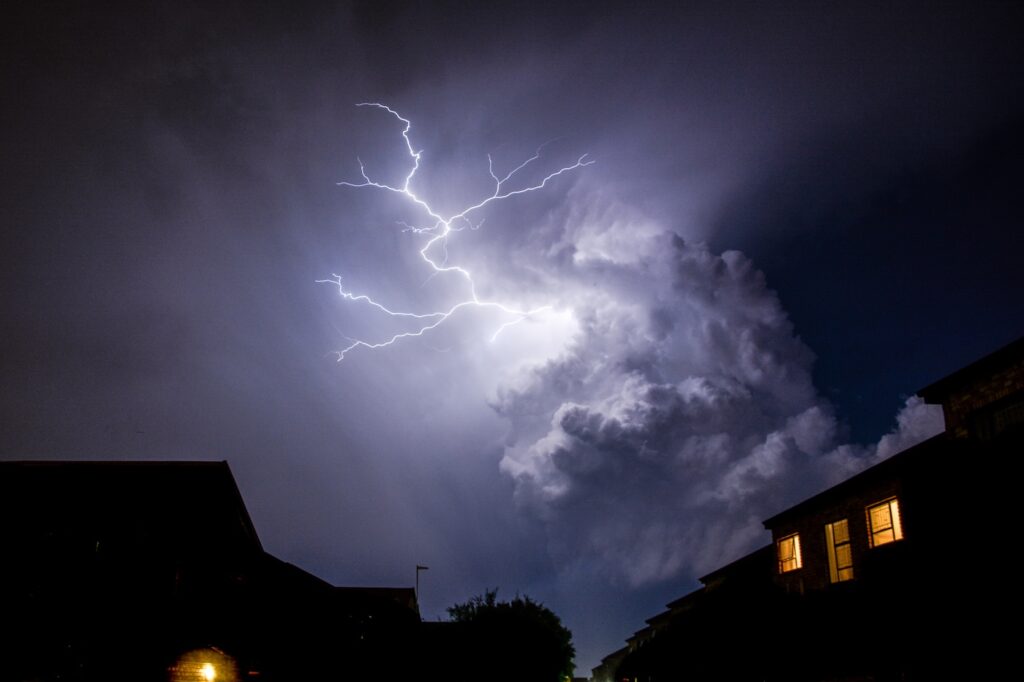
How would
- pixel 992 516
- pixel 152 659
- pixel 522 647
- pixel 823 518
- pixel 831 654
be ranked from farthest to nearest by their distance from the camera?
pixel 522 647, pixel 823 518, pixel 152 659, pixel 831 654, pixel 992 516

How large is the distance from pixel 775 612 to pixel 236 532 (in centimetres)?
1538

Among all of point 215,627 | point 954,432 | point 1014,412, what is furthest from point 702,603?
point 215,627

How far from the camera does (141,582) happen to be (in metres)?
14.7

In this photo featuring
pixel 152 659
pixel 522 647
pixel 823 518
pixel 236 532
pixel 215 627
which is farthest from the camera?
pixel 522 647

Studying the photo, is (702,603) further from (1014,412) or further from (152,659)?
(152,659)

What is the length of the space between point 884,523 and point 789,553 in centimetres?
451

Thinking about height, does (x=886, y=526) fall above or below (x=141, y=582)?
above

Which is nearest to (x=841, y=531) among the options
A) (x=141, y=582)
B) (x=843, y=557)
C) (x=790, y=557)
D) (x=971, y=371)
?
(x=843, y=557)

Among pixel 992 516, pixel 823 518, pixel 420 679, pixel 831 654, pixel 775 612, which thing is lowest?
pixel 420 679

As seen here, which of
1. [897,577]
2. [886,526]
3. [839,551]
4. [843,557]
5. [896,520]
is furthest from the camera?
[839,551]

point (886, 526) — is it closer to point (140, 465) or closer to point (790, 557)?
point (790, 557)

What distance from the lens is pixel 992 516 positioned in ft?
27.7

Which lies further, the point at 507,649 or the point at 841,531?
the point at 507,649

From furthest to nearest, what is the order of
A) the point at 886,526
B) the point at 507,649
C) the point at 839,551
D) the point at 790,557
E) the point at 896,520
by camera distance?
the point at 507,649 → the point at 790,557 → the point at 839,551 → the point at 886,526 → the point at 896,520
